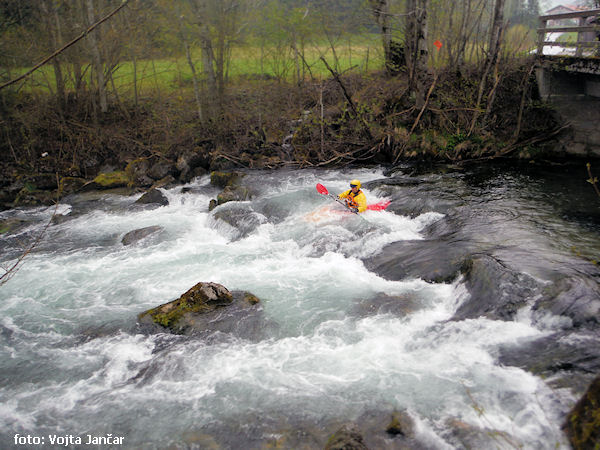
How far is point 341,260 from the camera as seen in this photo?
8.40 metres

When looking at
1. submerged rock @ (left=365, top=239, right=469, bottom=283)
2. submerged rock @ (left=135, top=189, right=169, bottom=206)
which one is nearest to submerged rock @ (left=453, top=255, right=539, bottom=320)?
submerged rock @ (left=365, top=239, right=469, bottom=283)

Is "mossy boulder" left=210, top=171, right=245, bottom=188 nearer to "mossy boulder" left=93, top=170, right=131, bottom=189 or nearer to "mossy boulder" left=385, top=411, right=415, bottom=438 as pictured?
"mossy boulder" left=93, top=170, right=131, bottom=189

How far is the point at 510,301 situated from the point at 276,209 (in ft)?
20.5

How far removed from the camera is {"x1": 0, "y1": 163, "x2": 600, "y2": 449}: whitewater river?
4.71 m

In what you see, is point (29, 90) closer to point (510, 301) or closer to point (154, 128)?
point (154, 128)

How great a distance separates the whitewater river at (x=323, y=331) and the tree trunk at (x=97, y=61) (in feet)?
23.7

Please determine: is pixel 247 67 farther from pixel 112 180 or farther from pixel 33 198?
pixel 33 198

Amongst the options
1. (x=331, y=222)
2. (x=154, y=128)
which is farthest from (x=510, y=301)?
(x=154, y=128)

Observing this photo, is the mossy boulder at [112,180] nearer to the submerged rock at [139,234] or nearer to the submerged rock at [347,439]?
the submerged rock at [139,234]

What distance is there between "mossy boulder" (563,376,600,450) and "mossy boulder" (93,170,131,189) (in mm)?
13153

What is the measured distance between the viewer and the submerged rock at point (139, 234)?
9.95 m

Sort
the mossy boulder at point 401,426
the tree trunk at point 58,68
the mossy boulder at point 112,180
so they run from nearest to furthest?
1. the mossy boulder at point 401,426
2. the mossy boulder at point 112,180
3. the tree trunk at point 58,68

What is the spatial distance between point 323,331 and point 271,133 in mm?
10669

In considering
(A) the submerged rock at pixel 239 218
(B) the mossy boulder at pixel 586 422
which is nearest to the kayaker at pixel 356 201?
(A) the submerged rock at pixel 239 218
